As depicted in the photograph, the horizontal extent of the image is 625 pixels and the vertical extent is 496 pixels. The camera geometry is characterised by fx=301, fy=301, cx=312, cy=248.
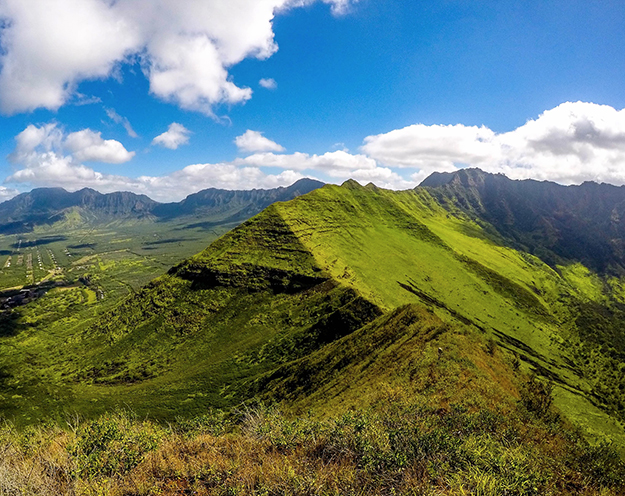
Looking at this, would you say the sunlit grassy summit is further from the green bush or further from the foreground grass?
the green bush

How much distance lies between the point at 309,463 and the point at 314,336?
2678 inches

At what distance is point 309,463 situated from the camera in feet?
46.3

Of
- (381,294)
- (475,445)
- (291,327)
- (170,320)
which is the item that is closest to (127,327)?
(170,320)

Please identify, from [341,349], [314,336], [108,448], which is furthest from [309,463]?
[314,336]

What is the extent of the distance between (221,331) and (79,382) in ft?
154

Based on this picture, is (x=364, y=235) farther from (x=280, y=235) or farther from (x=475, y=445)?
(x=475, y=445)

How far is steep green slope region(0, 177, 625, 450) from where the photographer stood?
5025cm

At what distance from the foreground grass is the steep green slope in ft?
46.4

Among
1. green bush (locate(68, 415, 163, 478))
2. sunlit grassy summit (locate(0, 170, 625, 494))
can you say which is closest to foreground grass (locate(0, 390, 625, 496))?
green bush (locate(68, 415, 163, 478))

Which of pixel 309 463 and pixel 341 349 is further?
pixel 341 349

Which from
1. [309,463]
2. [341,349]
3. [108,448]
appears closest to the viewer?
[309,463]

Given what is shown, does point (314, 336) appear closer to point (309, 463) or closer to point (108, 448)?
point (108, 448)

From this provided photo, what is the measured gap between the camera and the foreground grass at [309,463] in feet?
40.5

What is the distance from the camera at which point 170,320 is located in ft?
367
